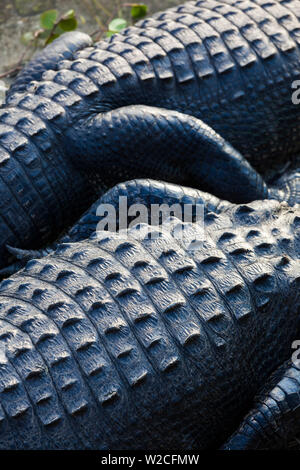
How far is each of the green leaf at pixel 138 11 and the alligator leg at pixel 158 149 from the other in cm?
186

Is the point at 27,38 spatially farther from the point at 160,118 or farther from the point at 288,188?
the point at 288,188

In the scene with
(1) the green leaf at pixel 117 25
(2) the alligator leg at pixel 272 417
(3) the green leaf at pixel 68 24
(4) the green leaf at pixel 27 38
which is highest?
(3) the green leaf at pixel 68 24

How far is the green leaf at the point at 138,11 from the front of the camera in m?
4.61

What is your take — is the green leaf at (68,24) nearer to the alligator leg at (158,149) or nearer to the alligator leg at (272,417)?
the alligator leg at (158,149)

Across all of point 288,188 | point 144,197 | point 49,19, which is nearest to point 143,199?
point 144,197

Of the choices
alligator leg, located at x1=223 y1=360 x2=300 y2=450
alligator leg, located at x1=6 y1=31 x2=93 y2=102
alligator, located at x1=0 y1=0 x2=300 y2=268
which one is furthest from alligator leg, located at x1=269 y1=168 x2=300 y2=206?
alligator leg, located at x1=6 y1=31 x2=93 y2=102

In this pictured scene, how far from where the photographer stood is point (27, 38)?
187 inches

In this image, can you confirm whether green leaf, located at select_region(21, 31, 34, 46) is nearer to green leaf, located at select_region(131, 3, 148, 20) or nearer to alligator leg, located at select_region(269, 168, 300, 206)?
green leaf, located at select_region(131, 3, 148, 20)

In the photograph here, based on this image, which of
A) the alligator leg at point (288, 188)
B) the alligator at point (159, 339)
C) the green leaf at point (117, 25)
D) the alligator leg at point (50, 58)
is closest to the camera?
the alligator at point (159, 339)

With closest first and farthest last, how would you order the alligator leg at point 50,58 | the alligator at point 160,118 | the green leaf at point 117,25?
the alligator at point 160,118 → the alligator leg at point 50,58 → the green leaf at point 117,25

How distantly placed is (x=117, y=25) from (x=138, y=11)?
0.89 feet

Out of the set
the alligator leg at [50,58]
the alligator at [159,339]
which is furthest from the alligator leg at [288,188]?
the alligator leg at [50,58]

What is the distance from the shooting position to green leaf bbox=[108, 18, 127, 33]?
4.43m

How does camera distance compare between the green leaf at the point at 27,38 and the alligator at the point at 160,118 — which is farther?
the green leaf at the point at 27,38
